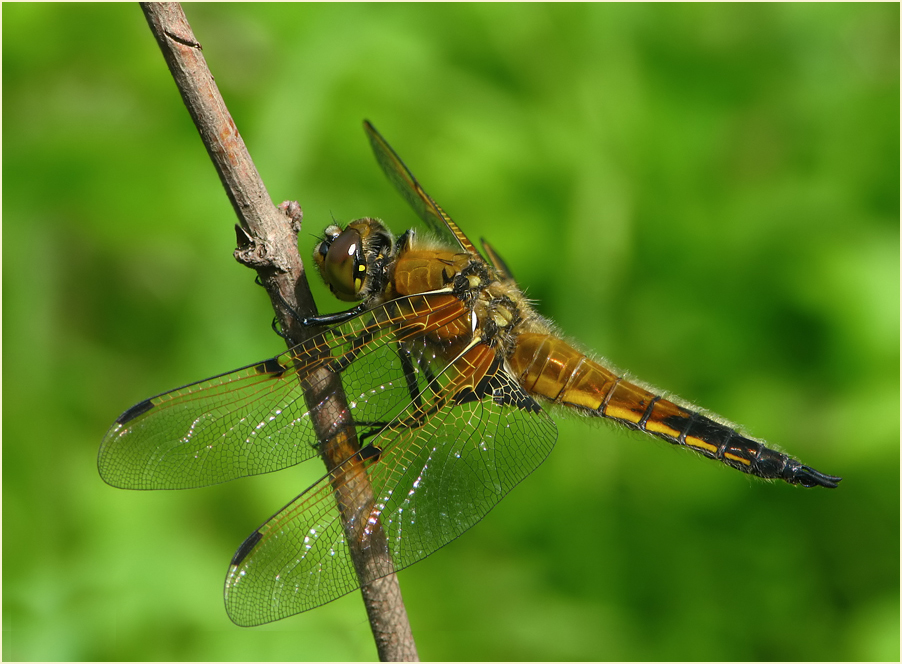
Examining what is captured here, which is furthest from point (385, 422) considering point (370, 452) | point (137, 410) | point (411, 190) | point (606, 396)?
point (411, 190)

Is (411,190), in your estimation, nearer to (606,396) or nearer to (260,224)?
(606,396)

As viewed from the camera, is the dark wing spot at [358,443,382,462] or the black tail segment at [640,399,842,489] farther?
the black tail segment at [640,399,842,489]

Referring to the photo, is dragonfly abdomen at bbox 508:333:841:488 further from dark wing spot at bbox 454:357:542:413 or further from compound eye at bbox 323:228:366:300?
compound eye at bbox 323:228:366:300

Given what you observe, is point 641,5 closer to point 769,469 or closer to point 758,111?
point 758,111

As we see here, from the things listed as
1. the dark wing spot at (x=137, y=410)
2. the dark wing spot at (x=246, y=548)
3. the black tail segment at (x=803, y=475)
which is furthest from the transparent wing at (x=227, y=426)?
the black tail segment at (x=803, y=475)

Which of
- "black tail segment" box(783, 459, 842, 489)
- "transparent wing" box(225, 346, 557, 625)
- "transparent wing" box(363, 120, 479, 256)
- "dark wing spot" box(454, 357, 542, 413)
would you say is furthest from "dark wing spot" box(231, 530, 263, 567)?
"black tail segment" box(783, 459, 842, 489)

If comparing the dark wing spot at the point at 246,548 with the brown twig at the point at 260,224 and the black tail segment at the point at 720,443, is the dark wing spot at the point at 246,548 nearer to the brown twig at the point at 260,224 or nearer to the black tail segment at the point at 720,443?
the brown twig at the point at 260,224

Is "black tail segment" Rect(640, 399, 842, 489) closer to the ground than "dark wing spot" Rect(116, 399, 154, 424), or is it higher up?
closer to the ground
